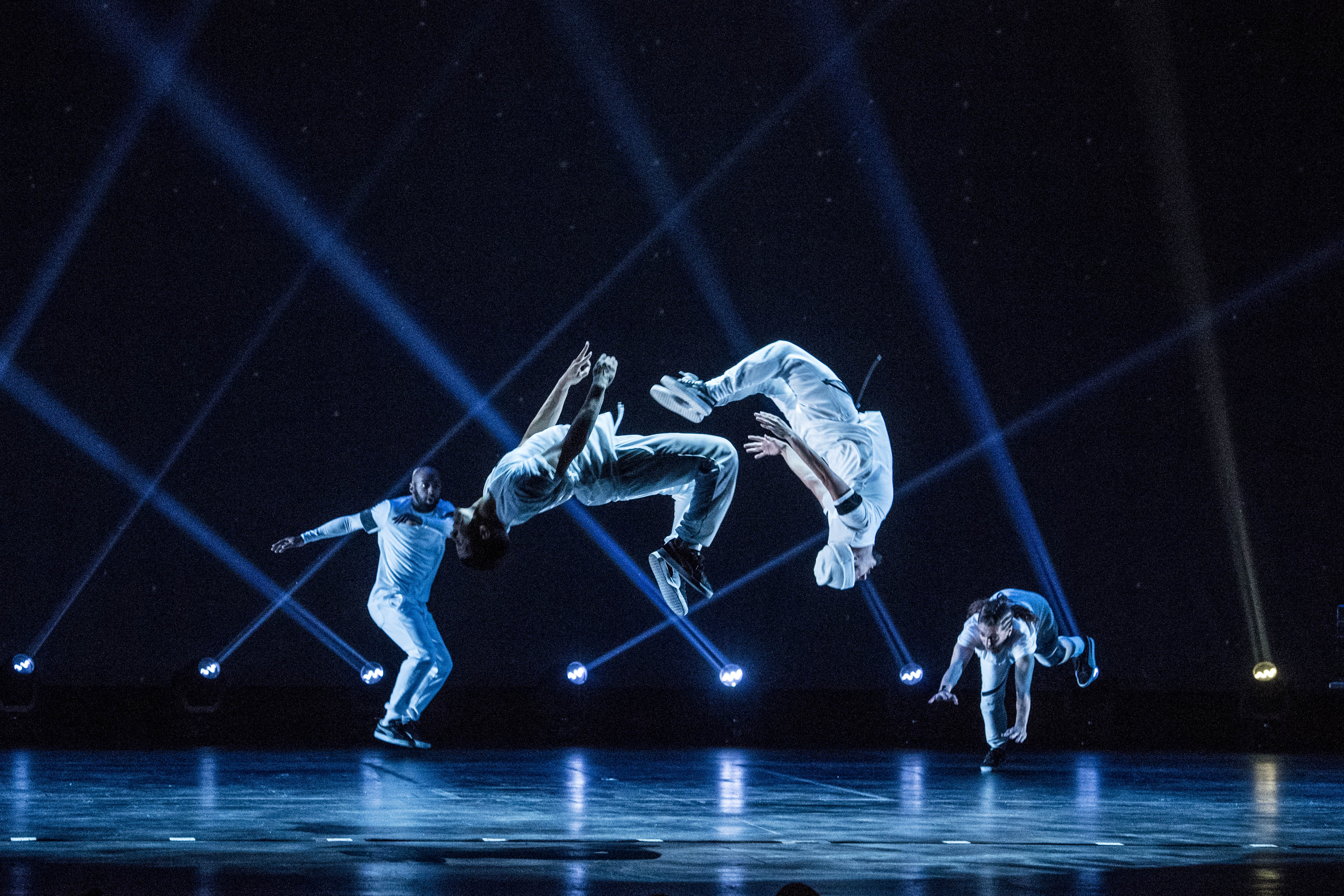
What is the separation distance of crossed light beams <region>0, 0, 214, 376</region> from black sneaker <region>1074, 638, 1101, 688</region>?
26.8 feet

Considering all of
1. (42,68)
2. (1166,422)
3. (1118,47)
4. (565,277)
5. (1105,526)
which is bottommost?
(1105,526)

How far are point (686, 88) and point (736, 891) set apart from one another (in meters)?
9.14

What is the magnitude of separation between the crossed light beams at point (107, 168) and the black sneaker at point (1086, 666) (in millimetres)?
8158

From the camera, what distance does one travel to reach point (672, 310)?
12688 mm

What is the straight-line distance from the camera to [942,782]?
864 cm

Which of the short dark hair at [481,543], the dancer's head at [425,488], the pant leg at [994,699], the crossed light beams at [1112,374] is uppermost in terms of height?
the crossed light beams at [1112,374]

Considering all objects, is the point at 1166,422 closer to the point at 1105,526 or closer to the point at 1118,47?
the point at 1105,526

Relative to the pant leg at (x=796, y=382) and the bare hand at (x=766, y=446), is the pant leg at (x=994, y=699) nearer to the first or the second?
the pant leg at (x=796, y=382)

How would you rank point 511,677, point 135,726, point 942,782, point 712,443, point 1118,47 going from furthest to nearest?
point 1118,47 < point 511,677 < point 135,726 < point 942,782 < point 712,443

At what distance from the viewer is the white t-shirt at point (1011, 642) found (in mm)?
9633

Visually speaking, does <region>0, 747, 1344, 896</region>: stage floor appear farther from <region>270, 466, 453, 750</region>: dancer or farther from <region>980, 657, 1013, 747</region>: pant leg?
<region>270, 466, 453, 750</region>: dancer

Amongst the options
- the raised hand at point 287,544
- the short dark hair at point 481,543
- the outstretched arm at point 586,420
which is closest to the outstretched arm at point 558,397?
the outstretched arm at point 586,420

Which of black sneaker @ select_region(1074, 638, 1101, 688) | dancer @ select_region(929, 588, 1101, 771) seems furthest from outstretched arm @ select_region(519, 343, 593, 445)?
black sneaker @ select_region(1074, 638, 1101, 688)

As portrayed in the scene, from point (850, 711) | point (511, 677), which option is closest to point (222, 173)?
point (511, 677)
